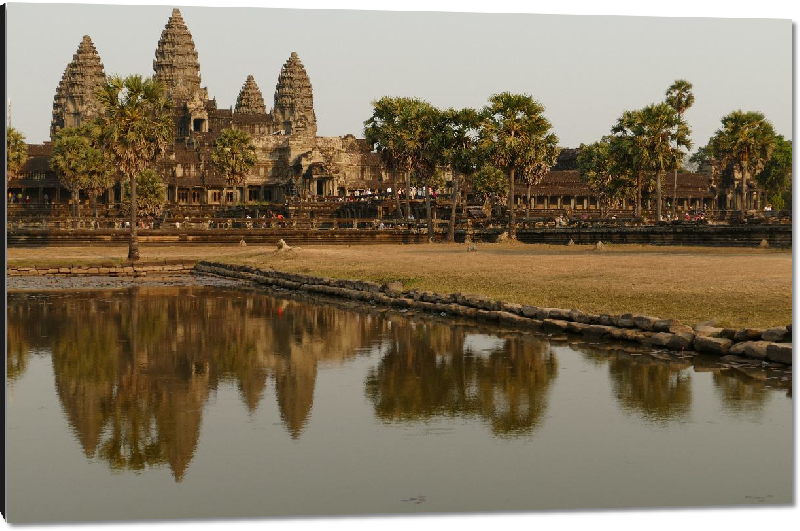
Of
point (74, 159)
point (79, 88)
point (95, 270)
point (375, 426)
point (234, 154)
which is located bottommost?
point (375, 426)

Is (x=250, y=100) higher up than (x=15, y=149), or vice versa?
(x=250, y=100)

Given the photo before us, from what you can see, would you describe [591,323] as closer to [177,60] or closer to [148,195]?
[148,195]

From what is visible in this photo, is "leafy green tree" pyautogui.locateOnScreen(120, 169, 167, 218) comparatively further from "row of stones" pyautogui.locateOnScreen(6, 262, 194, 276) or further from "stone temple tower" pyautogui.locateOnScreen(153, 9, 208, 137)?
"row of stones" pyautogui.locateOnScreen(6, 262, 194, 276)

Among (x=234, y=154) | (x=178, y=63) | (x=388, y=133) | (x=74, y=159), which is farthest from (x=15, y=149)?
(x=178, y=63)

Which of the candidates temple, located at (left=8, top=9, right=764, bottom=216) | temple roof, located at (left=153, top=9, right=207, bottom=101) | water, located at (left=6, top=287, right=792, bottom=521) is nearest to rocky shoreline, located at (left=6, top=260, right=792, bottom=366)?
water, located at (left=6, top=287, right=792, bottom=521)

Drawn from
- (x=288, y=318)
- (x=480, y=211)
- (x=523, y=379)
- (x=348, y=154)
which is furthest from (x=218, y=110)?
(x=523, y=379)

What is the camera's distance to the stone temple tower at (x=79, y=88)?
15412 cm

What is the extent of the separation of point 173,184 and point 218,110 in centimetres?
3537

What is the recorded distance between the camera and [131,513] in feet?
30.2

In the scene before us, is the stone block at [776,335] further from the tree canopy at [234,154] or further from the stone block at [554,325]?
the tree canopy at [234,154]

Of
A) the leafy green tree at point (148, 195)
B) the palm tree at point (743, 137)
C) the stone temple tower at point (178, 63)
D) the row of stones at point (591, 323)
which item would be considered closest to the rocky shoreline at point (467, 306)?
the row of stones at point (591, 323)

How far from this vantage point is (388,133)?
82438mm

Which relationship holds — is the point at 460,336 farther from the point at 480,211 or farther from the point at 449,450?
the point at 480,211

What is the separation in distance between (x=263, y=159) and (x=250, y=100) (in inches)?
1607
